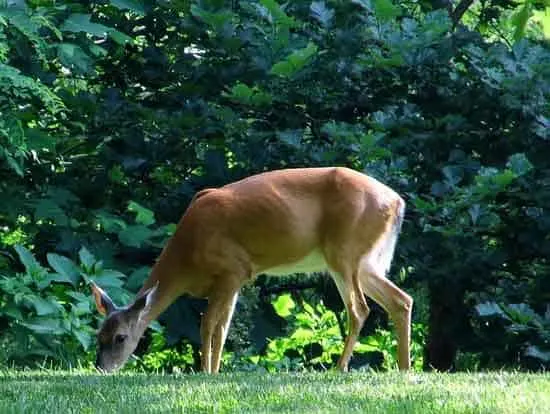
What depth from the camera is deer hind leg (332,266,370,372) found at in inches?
371

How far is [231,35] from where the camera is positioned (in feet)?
37.1

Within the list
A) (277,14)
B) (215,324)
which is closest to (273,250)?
(215,324)

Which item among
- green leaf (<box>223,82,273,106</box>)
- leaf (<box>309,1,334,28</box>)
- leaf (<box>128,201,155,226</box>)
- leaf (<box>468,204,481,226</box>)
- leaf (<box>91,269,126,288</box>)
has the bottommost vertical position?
leaf (<box>91,269,126,288</box>)

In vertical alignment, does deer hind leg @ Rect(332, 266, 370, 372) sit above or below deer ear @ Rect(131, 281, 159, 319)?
above

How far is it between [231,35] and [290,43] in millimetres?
501

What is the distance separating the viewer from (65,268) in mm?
10438

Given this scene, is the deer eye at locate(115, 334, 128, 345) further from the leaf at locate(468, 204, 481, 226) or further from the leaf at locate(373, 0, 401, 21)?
the leaf at locate(373, 0, 401, 21)

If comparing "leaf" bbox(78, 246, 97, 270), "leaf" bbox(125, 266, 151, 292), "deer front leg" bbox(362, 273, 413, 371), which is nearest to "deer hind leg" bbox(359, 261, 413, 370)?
"deer front leg" bbox(362, 273, 413, 371)

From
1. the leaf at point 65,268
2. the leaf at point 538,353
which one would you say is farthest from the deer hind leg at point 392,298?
the leaf at point 65,268

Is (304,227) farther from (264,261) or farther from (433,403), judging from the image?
(433,403)

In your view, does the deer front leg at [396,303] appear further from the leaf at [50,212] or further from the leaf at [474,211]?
the leaf at [50,212]

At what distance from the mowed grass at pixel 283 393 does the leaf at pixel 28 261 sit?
2074 millimetres

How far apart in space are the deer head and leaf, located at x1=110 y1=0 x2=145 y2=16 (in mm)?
2323

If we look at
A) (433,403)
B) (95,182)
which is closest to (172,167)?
(95,182)
